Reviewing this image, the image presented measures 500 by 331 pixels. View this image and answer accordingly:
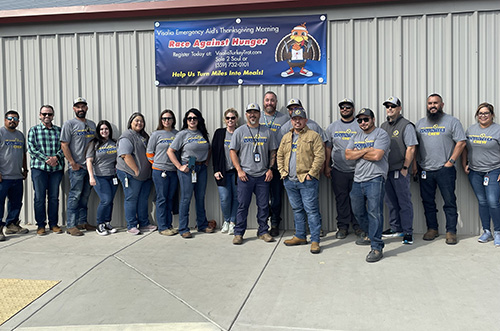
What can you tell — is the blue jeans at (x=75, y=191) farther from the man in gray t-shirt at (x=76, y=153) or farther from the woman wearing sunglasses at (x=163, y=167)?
the woman wearing sunglasses at (x=163, y=167)

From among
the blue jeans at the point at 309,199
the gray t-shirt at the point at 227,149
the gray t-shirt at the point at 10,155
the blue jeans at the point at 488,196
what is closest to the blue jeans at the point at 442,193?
the blue jeans at the point at 488,196

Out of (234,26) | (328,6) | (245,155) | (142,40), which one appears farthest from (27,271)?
(328,6)

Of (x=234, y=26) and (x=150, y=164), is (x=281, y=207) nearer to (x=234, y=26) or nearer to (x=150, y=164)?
(x=150, y=164)

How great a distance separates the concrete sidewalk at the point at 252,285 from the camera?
3.78 meters

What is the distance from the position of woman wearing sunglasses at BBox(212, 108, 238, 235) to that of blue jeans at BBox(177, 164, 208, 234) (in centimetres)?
26

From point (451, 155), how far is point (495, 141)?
0.58 meters

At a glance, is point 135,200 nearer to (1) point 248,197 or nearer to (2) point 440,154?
(1) point 248,197

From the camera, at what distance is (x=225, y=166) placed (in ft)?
22.2

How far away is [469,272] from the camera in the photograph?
492 centimetres

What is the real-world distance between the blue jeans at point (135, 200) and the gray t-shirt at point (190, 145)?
0.90 meters

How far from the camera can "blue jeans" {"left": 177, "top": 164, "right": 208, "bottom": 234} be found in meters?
6.73

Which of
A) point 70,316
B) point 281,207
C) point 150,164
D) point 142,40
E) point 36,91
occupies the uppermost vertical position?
point 142,40

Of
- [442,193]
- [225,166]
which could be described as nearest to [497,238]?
[442,193]

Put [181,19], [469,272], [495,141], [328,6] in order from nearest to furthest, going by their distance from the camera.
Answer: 1. [469,272]
2. [495,141]
3. [328,6]
4. [181,19]
